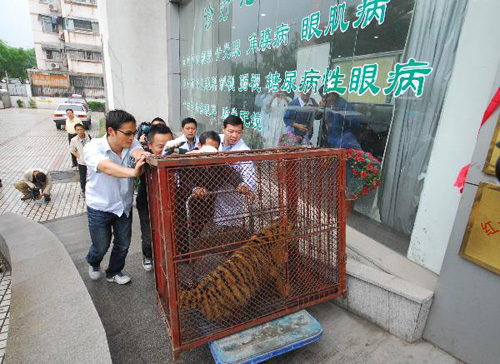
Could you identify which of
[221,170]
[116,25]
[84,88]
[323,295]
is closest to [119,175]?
[221,170]

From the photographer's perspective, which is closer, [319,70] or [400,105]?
[400,105]

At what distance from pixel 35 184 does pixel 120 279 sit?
13.8 feet

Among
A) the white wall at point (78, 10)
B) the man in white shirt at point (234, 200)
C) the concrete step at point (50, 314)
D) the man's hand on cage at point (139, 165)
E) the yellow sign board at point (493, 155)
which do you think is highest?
the white wall at point (78, 10)

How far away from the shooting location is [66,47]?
29.9 metres

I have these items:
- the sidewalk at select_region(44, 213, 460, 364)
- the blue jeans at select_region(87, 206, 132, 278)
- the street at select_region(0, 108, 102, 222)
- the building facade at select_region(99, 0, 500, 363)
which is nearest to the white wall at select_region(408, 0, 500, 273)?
the building facade at select_region(99, 0, 500, 363)

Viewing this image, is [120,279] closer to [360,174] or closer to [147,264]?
[147,264]

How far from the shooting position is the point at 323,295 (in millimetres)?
2537

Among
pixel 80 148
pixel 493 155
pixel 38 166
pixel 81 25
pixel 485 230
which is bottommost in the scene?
pixel 38 166

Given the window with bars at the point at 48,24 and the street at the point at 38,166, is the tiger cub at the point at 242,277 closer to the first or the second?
the street at the point at 38,166

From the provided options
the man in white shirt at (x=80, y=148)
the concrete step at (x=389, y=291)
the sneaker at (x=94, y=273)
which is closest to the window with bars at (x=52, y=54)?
the man in white shirt at (x=80, y=148)

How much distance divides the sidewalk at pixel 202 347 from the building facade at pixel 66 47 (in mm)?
32588

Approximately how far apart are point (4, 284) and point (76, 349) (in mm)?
2641

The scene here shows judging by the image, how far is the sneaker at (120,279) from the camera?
3.07 metres

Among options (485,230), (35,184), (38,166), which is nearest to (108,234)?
(485,230)
